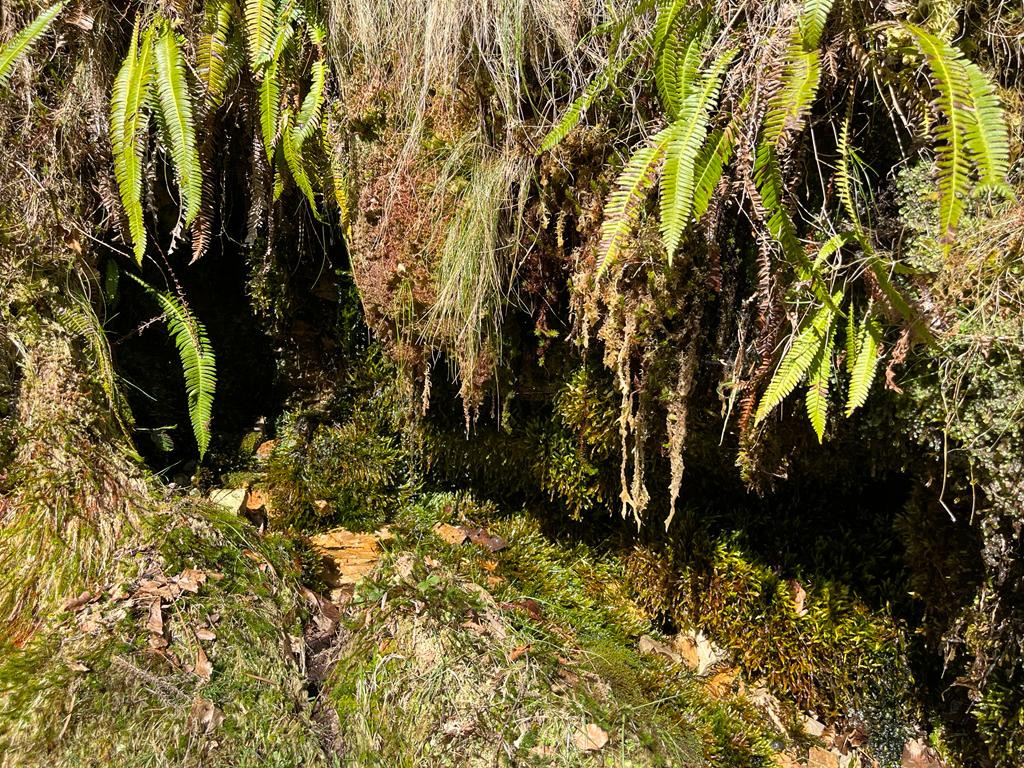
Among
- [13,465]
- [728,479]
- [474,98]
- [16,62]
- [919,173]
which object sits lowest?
[728,479]

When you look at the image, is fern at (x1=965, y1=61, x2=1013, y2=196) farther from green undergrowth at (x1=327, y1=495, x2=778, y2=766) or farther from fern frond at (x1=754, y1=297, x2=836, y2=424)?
green undergrowth at (x1=327, y1=495, x2=778, y2=766)

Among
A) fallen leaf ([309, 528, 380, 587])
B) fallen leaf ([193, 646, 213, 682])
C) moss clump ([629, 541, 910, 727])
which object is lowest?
moss clump ([629, 541, 910, 727])

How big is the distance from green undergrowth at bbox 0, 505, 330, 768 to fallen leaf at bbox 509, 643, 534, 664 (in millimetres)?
722

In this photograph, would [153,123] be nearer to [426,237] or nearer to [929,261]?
[426,237]

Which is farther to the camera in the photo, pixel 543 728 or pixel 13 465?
pixel 13 465

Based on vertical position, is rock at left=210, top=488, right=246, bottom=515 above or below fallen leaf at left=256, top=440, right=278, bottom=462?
→ below

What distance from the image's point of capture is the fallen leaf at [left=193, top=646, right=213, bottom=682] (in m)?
2.53

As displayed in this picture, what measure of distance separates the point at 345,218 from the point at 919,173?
7.00ft

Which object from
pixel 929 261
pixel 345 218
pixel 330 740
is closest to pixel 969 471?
pixel 929 261

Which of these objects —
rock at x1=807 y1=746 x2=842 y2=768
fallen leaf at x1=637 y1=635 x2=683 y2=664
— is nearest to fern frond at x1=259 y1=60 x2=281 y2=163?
fallen leaf at x1=637 y1=635 x2=683 y2=664

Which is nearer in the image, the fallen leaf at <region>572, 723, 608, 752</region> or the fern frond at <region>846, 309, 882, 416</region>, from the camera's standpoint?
the fern frond at <region>846, 309, 882, 416</region>

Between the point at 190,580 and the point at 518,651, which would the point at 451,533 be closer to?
the point at 518,651

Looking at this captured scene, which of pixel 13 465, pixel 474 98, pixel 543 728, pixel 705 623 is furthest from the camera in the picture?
pixel 705 623

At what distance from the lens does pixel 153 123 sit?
10.4ft
